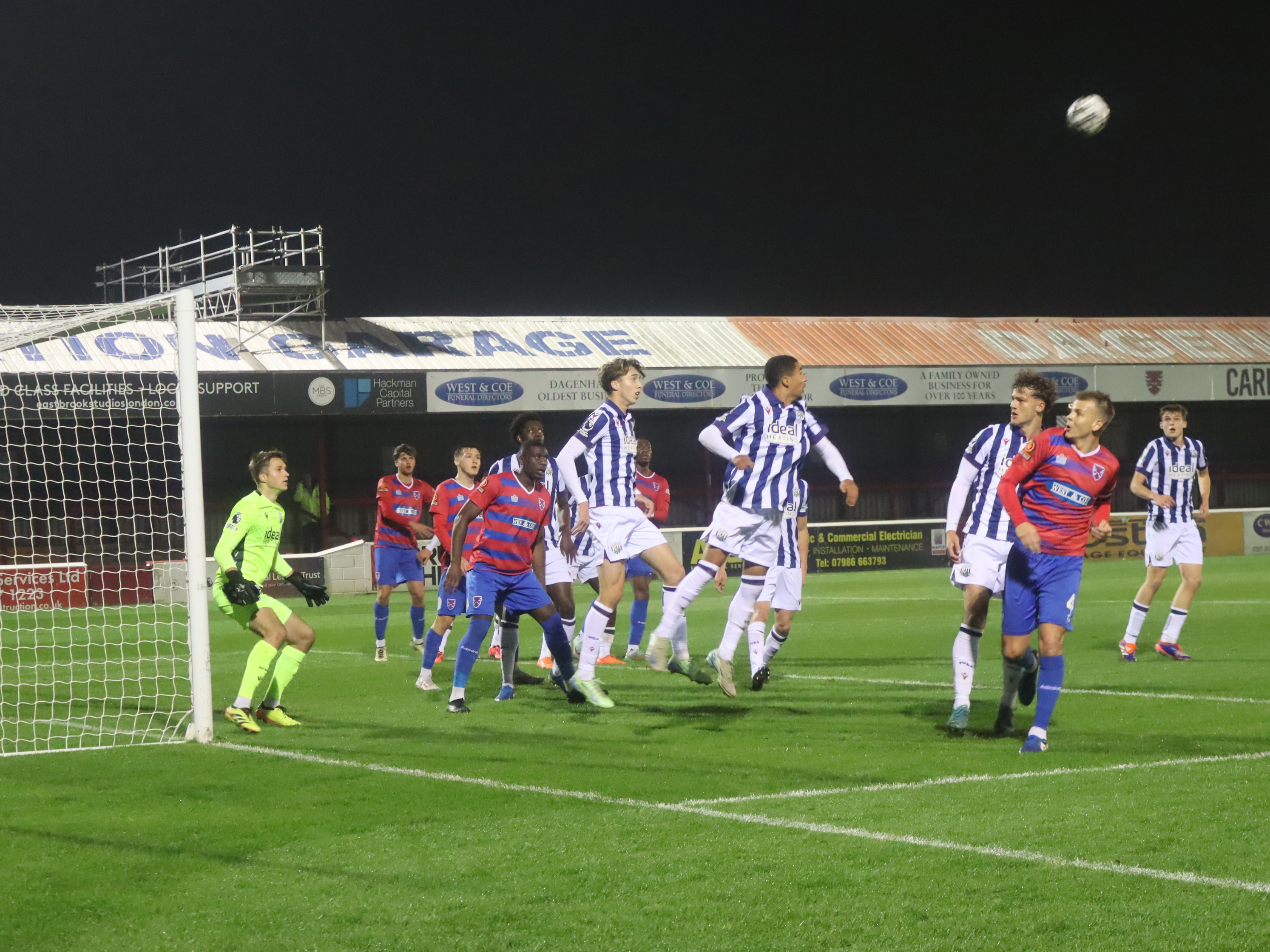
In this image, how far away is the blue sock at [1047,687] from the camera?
23.7ft

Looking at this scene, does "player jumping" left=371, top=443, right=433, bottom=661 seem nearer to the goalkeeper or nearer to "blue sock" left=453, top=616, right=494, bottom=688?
"blue sock" left=453, top=616, right=494, bottom=688

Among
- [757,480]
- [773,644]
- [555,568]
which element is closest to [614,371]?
[757,480]

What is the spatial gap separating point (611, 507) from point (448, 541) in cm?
381

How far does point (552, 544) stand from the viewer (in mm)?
11375

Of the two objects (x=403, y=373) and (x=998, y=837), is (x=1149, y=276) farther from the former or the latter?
(x=998, y=837)

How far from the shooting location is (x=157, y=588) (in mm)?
23594

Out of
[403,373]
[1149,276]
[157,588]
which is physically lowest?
[157,588]

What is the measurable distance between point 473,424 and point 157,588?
11.4 m

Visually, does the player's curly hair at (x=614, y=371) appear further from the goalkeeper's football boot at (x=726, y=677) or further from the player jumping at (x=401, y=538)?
the player jumping at (x=401, y=538)

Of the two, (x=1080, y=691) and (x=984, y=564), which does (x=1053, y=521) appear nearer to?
(x=984, y=564)

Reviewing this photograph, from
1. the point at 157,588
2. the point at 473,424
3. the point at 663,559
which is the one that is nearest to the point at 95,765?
the point at 663,559

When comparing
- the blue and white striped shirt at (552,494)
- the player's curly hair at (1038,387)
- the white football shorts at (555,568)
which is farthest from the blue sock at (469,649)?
the player's curly hair at (1038,387)

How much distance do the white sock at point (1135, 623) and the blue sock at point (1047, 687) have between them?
5131 millimetres

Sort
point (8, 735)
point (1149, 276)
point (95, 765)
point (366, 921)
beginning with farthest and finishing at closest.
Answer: point (1149, 276) → point (8, 735) → point (95, 765) → point (366, 921)
